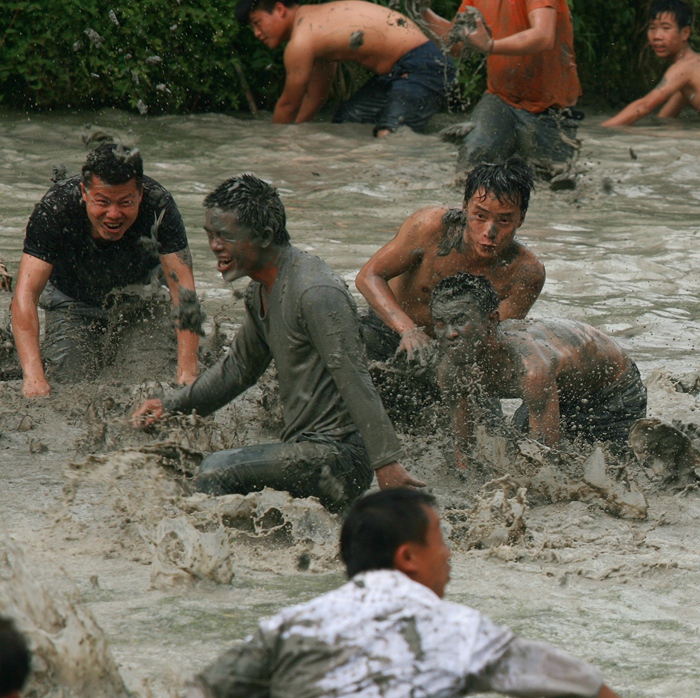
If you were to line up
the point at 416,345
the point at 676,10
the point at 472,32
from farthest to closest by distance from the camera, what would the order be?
the point at 676,10 → the point at 472,32 → the point at 416,345

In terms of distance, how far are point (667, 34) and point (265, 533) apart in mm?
8423

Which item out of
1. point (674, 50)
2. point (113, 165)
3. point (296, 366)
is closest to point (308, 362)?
point (296, 366)

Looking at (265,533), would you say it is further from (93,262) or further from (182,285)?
(93,262)

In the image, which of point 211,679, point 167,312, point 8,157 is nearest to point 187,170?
point 8,157

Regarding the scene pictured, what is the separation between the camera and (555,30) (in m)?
8.70

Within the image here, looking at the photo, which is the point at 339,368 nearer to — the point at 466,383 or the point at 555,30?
the point at 466,383

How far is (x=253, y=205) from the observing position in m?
4.12

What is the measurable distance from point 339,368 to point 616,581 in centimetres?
110

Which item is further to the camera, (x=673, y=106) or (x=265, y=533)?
(x=673, y=106)

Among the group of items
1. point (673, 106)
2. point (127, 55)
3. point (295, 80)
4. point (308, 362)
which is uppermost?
point (127, 55)

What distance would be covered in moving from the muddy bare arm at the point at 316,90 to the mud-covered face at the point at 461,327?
6.32m

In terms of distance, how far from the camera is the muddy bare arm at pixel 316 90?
10.8m

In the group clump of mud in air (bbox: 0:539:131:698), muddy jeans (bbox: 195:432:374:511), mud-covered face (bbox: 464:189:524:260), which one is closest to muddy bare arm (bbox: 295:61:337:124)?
mud-covered face (bbox: 464:189:524:260)

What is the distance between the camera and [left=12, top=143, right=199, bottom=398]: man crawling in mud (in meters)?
5.43
